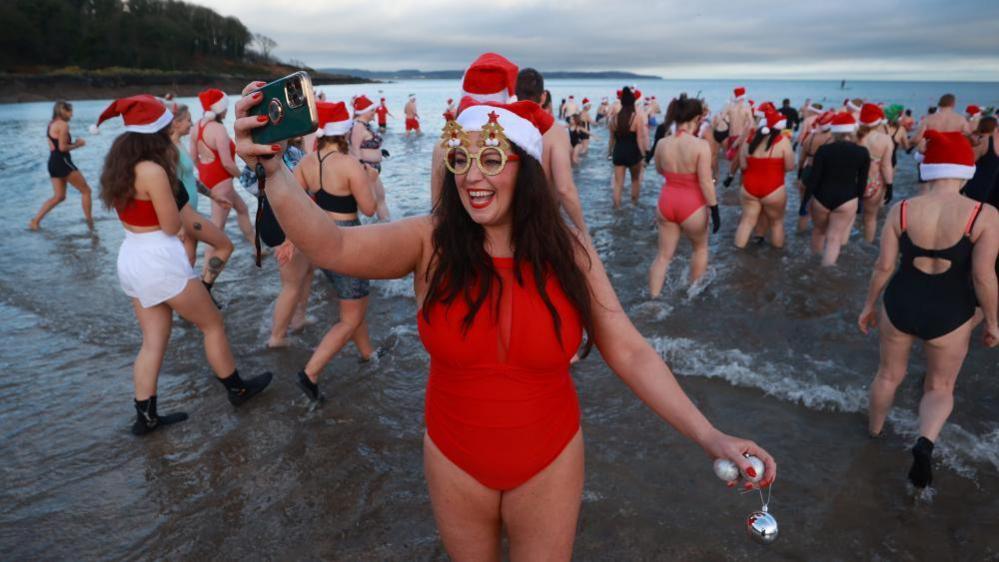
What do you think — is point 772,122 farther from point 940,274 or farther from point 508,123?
point 508,123

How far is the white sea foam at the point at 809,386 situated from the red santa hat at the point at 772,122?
11.2 feet

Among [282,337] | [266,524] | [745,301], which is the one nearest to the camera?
[266,524]

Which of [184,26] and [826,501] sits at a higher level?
[184,26]

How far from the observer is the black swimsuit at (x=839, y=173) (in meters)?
6.89

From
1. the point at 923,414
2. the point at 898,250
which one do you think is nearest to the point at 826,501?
the point at 923,414

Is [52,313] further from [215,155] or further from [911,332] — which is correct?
[911,332]

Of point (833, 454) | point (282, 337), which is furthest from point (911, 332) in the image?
point (282, 337)

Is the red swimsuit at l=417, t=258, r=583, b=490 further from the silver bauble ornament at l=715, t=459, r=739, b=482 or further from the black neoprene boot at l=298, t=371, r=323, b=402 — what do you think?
the black neoprene boot at l=298, t=371, r=323, b=402

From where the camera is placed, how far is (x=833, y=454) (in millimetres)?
3781

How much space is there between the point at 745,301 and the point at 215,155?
6.61 meters

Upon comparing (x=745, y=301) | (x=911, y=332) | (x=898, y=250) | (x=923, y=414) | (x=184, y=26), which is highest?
(x=184, y=26)

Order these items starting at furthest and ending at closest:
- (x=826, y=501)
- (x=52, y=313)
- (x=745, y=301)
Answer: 1. (x=745, y=301)
2. (x=52, y=313)
3. (x=826, y=501)

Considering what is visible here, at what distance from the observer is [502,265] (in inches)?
72.6

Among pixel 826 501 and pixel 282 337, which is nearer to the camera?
pixel 826 501
